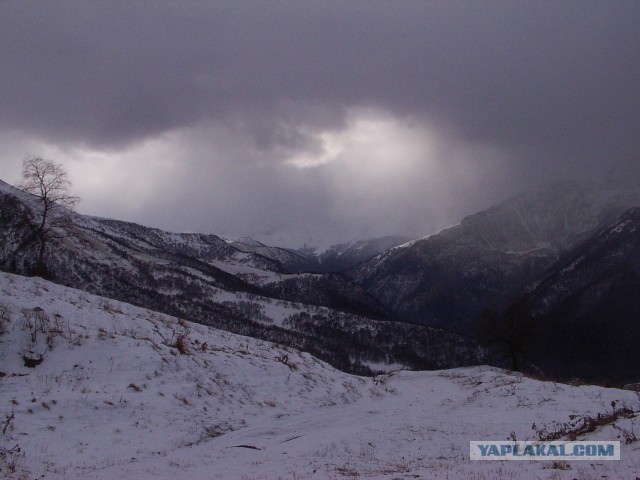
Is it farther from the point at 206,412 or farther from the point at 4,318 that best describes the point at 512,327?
the point at 4,318

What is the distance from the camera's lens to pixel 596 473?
10102mm

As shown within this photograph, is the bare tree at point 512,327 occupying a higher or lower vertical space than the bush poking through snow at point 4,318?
higher

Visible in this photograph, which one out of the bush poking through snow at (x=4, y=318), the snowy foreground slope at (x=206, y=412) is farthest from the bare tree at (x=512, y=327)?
the bush poking through snow at (x=4, y=318)

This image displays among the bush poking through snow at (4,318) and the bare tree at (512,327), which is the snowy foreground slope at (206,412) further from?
the bare tree at (512,327)

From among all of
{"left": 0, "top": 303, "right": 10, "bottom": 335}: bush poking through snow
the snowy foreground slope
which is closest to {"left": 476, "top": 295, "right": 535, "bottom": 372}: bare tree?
the snowy foreground slope

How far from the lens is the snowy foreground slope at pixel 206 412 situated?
12578mm

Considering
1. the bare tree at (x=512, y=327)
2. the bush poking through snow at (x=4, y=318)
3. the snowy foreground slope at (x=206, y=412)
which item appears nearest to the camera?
the snowy foreground slope at (x=206, y=412)

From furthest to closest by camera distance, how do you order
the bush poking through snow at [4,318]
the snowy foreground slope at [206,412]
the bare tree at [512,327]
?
the bare tree at [512,327] < the bush poking through snow at [4,318] < the snowy foreground slope at [206,412]

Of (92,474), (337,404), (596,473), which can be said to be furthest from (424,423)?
(92,474)

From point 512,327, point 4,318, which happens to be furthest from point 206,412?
point 512,327

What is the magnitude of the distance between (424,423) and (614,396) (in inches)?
420

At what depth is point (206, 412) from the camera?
63.7ft

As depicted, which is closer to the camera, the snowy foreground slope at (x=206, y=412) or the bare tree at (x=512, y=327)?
the snowy foreground slope at (x=206, y=412)

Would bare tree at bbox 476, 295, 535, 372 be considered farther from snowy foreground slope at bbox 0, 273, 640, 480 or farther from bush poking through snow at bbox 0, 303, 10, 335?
bush poking through snow at bbox 0, 303, 10, 335
